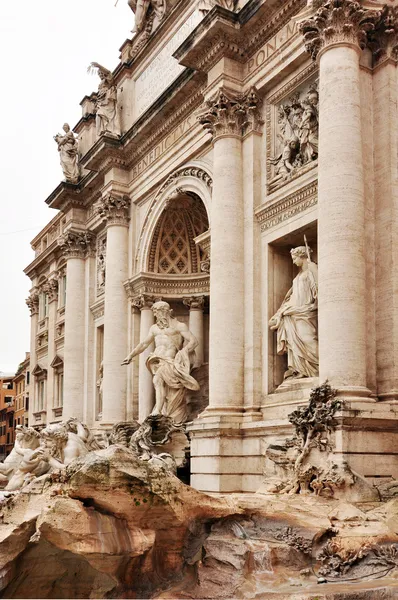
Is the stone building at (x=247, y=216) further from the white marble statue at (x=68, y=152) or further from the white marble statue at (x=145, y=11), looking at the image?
the white marble statue at (x=68, y=152)

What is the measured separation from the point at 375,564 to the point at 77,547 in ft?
11.2

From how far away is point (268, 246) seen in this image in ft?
53.3

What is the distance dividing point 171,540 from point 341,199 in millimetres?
6358

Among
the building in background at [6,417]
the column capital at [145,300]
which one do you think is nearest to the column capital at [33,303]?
the column capital at [145,300]

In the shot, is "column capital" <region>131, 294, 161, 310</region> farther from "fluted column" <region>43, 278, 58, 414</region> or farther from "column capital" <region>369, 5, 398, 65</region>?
"column capital" <region>369, 5, 398, 65</region>

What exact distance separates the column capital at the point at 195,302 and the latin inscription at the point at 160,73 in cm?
602

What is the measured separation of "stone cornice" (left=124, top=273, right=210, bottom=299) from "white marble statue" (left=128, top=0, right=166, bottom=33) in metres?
7.52

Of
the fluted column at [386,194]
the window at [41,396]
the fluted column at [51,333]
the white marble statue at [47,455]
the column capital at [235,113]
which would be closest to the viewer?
the fluted column at [386,194]

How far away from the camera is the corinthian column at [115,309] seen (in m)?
22.7

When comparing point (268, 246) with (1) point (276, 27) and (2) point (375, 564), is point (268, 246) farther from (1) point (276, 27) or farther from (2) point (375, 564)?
(2) point (375, 564)

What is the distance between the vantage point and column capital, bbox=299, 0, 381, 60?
13.3 metres

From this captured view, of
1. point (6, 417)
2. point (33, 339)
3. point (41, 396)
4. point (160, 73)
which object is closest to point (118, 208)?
point (160, 73)

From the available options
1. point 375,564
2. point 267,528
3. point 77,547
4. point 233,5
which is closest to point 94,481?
point 77,547

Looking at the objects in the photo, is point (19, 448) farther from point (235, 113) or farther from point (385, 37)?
point (385, 37)
